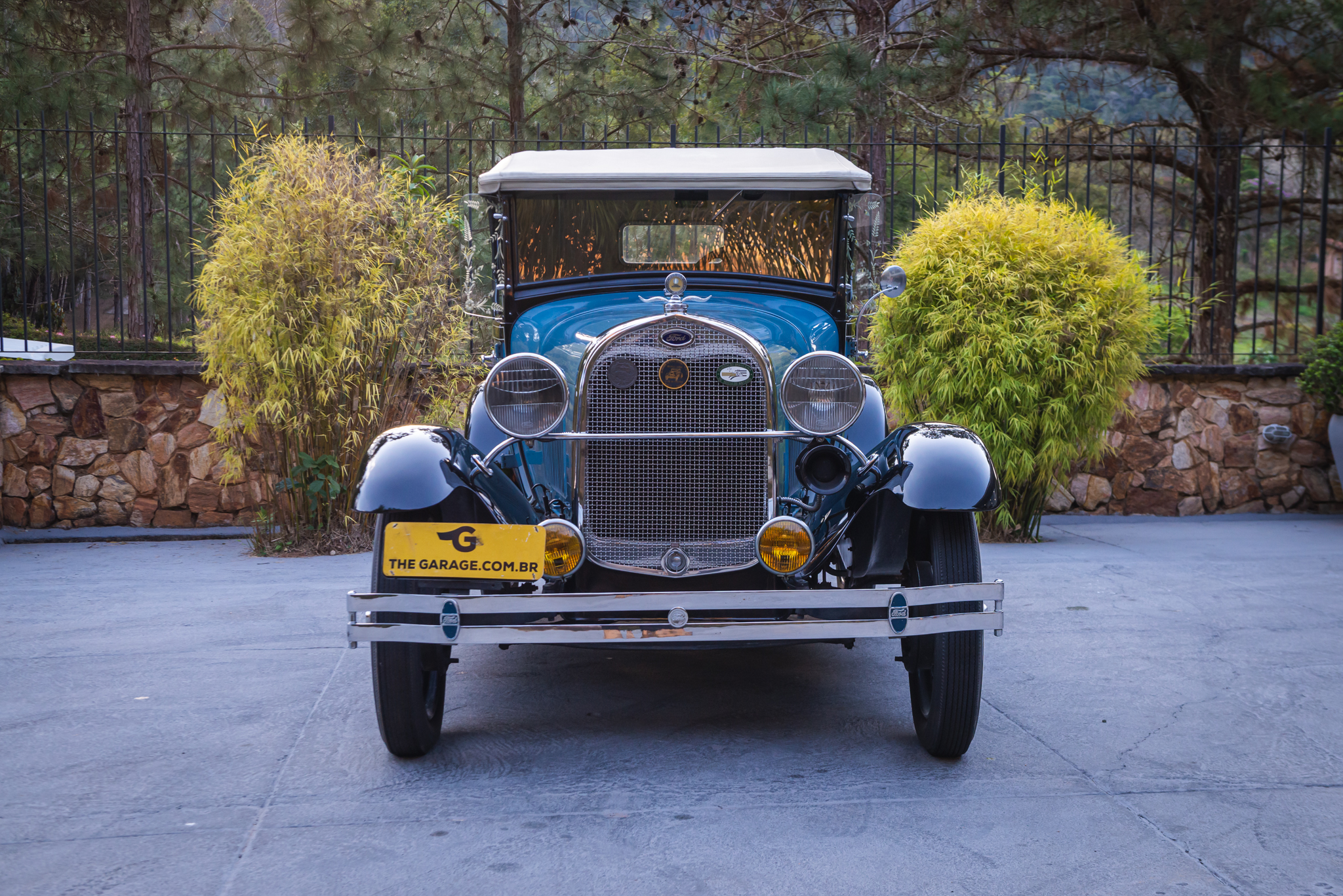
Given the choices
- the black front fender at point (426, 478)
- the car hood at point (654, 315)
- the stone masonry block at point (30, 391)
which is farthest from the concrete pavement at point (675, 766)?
the stone masonry block at point (30, 391)

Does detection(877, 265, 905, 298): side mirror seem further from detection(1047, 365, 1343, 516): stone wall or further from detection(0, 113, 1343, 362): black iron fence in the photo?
detection(1047, 365, 1343, 516): stone wall

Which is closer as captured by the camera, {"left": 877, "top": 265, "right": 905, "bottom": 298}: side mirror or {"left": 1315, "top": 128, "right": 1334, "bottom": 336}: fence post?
{"left": 877, "top": 265, "right": 905, "bottom": 298}: side mirror

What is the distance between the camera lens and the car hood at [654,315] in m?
3.60

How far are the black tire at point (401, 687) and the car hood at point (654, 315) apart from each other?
895 mm

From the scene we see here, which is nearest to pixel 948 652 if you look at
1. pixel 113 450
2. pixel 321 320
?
pixel 321 320

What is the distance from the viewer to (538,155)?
406cm

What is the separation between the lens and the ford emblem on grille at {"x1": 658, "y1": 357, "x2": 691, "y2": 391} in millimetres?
3203

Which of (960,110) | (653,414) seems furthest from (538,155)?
(960,110)

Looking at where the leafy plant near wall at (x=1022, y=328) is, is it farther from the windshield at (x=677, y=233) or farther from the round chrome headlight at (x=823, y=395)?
the round chrome headlight at (x=823, y=395)

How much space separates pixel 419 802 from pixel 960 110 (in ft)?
28.7

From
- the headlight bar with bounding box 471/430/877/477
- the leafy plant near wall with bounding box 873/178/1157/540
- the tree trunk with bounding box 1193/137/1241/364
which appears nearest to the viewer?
the headlight bar with bounding box 471/430/877/477

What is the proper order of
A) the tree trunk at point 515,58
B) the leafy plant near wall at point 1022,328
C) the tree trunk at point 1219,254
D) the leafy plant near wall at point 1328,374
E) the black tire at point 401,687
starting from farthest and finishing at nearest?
the tree trunk at point 515,58, the tree trunk at point 1219,254, the leafy plant near wall at point 1328,374, the leafy plant near wall at point 1022,328, the black tire at point 401,687

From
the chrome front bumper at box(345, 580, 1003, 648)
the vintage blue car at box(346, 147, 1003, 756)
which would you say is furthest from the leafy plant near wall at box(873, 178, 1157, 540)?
the chrome front bumper at box(345, 580, 1003, 648)

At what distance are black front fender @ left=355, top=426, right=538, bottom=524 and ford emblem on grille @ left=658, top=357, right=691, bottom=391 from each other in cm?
57
